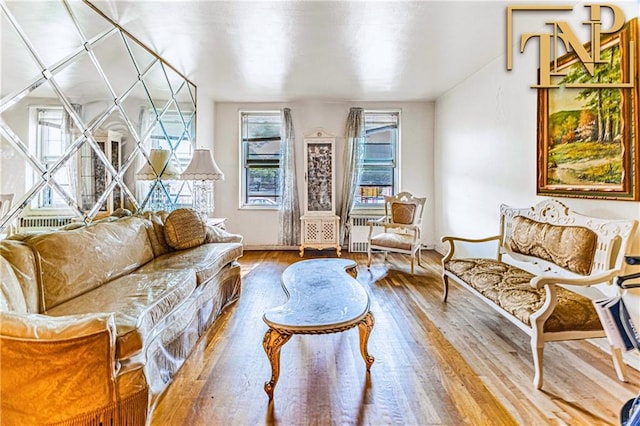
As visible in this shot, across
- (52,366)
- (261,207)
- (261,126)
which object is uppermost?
(261,126)

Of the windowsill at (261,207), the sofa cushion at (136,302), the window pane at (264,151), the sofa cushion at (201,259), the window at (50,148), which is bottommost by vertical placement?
the sofa cushion at (136,302)

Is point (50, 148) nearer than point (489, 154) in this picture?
Yes

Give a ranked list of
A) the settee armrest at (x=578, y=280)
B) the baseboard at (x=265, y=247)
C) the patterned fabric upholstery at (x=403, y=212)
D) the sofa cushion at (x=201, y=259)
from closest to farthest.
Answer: the settee armrest at (x=578, y=280) < the sofa cushion at (x=201, y=259) < the patterned fabric upholstery at (x=403, y=212) < the baseboard at (x=265, y=247)

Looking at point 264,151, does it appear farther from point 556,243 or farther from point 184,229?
point 556,243

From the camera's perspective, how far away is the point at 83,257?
2.04 m

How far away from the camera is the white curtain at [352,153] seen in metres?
5.61

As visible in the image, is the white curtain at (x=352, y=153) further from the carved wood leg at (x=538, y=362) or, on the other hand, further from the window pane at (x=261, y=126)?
the carved wood leg at (x=538, y=362)

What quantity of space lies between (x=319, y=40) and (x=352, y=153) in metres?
2.54

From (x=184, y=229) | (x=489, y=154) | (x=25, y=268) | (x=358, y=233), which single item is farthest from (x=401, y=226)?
(x=25, y=268)

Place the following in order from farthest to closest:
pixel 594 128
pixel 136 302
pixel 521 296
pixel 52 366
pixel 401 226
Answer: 1. pixel 401 226
2. pixel 594 128
3. pixel 521 296
4. pixel 136 302
5. pixel 52 366

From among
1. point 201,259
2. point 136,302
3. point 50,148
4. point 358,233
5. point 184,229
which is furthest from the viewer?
point 358,233

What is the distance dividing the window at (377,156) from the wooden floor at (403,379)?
321 cm

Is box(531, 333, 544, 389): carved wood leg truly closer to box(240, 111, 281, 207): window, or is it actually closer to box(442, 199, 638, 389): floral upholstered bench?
box(442, 199, 638, 389): floral upholstered bench

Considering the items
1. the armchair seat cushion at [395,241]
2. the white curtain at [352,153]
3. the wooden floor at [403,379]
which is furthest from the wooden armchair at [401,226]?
the wooden floor at [403,379]
